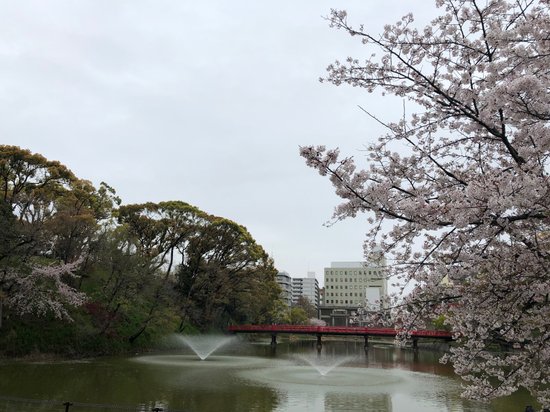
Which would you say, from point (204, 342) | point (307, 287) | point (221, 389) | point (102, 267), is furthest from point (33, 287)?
point (307, 287)

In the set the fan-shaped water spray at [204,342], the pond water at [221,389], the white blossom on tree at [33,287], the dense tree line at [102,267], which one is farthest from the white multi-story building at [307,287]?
the white blossom on tree at [33,287]

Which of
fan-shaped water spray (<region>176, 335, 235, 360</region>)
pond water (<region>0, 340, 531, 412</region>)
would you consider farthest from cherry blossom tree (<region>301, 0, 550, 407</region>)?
fan-shaped water spray (<region>176, 335, 235, 360</region>)

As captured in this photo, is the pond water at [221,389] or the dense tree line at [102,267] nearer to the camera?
the pond water at [221,389]

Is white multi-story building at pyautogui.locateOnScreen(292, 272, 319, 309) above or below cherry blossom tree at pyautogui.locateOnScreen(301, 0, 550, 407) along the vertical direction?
above

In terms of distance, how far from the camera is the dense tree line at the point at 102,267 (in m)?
19.8

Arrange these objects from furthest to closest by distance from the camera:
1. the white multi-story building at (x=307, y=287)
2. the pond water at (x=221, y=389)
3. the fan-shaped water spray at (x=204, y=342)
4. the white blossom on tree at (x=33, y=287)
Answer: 1. the white multi-story building at (x=307, y=287)
2. the fan-shaped water spray at (x=204, y=342)
3. the white blossom on tree at (x=33, y=287)
4. the pond water at (x=221, y=389)

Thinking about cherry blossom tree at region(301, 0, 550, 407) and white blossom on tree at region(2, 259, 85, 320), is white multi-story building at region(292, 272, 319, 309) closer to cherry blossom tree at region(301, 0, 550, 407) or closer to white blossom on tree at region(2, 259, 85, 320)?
white blossom on tree at region(2, 259, 85, 320)

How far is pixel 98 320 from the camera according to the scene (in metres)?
25.3

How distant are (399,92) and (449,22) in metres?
0.86

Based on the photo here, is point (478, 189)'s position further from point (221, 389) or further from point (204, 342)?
point (204, 342)

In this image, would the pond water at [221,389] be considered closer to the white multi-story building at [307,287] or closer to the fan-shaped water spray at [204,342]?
the fan-shaped water spray at [204,342]

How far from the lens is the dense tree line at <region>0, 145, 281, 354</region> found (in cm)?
Answer: 1975

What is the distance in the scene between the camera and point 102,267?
85.9 feet

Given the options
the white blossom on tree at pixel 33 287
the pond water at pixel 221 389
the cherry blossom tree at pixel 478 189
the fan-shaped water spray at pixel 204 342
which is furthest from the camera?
the fan-shaped water spray at pixel 204 342
